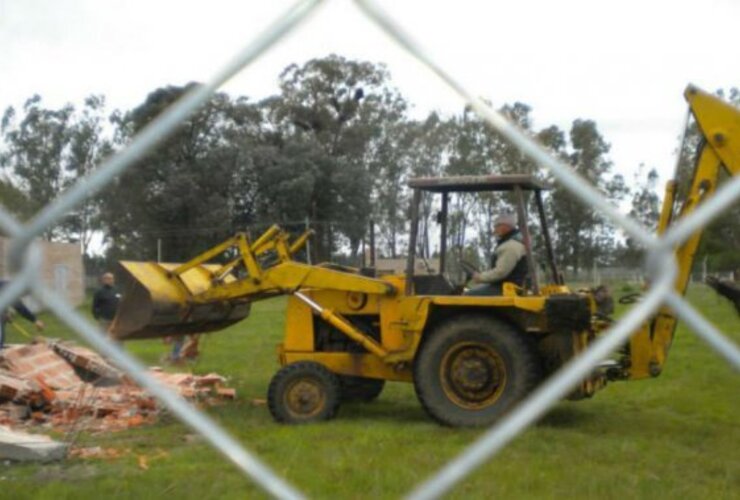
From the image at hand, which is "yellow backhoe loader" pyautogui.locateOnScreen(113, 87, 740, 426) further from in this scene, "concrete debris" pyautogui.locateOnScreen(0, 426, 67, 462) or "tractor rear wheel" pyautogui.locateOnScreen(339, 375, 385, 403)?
"concrete debris" pyautogui.locateOnScreen(0, 426, 67, 462)

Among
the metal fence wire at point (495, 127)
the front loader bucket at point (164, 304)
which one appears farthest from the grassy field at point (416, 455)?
the metal fence wire at point (495, 127)

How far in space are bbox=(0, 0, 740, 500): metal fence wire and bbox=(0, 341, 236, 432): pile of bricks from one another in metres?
6.80

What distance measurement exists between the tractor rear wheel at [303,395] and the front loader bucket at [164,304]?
0.90 metres

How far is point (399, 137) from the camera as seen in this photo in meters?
13.1

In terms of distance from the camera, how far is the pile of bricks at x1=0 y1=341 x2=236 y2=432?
964cm

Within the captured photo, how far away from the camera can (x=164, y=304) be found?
9.55 meters

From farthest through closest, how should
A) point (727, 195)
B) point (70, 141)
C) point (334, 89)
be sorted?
point (334, 89)
point (70, 141)
point (727, 195)

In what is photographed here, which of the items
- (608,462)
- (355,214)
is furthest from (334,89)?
(355,214)

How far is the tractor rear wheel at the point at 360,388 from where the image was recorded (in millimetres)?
10570

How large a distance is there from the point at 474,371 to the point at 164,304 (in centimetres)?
267

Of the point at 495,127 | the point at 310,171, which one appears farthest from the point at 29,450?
the point at 310,171

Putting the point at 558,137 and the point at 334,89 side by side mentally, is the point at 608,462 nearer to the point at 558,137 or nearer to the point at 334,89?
the point at 558,137

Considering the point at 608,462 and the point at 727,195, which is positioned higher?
the point at 727,195

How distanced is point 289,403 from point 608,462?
3.06 m
